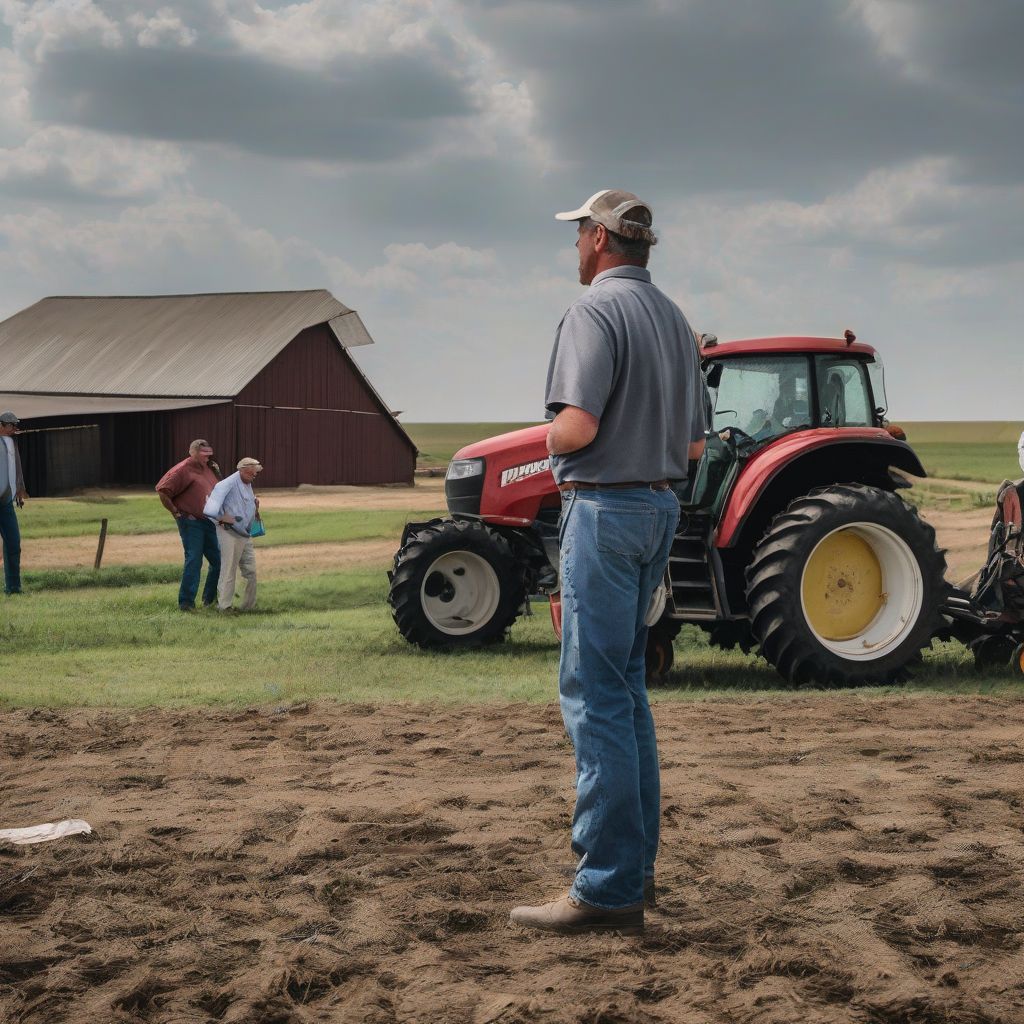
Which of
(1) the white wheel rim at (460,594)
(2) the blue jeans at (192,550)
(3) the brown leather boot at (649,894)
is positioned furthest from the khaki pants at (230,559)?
(3) the brown leather boot at (649,894)

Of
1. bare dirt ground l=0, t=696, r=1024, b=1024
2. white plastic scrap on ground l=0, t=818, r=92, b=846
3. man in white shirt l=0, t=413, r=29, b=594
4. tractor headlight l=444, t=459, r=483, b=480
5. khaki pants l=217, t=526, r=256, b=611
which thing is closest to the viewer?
bare dirt ground l=0, t=696, r=1024, b=1024

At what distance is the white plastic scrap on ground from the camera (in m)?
5.16

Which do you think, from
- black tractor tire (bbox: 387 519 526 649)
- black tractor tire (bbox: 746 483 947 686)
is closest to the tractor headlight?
black tractor tire (bbox: 387 519 526 649)

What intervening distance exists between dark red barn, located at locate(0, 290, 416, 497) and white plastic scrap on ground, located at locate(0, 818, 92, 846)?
31.0 m

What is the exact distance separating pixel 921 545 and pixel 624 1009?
253 inches

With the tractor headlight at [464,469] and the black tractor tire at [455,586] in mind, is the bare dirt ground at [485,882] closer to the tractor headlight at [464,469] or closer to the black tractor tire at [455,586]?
the black tractor tire at [455,586]

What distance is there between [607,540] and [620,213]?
97 cm

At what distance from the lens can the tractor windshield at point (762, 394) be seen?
958cm

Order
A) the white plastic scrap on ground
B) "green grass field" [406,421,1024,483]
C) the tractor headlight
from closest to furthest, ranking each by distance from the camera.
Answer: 1. the white plastic scrap on ground
2. the tractor headlight
3. "green grass field" [406,421,1024,483]

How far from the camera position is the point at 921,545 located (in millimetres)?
9219

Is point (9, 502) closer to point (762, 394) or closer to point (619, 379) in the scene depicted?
point (762, 394)

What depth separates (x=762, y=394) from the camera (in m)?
9.64

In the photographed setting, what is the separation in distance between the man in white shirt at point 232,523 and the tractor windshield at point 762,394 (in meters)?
6.26

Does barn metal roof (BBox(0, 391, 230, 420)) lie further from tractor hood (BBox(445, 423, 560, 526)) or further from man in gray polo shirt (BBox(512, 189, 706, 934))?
man in gray polo shirt (BBox(512, 189, 706, 934))
